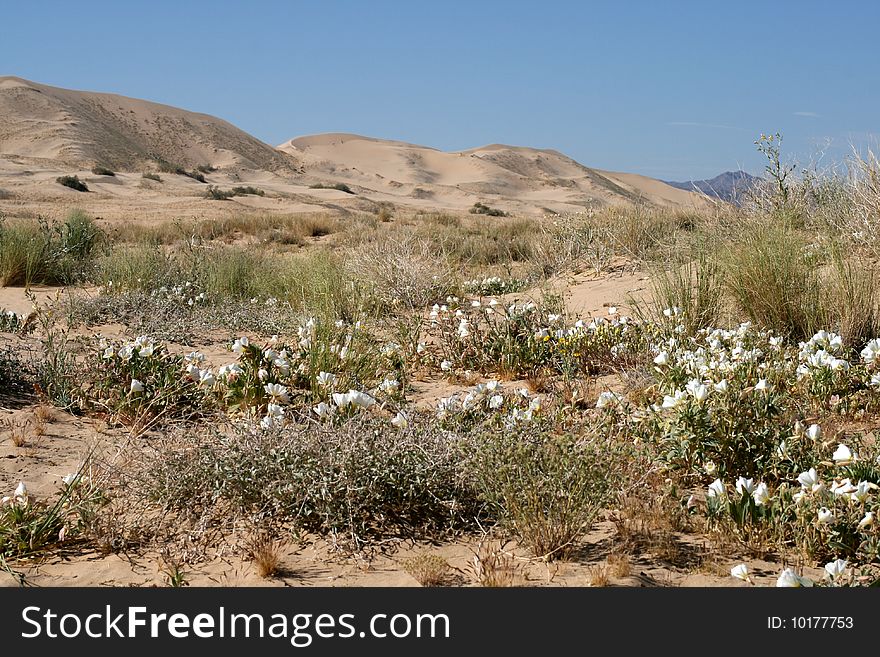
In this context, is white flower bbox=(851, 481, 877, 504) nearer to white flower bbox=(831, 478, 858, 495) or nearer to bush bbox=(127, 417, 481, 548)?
white flower bbox=(831, 478, 858, 495)

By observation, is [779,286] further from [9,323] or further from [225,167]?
[225,167]

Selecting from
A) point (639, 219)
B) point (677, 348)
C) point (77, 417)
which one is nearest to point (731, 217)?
point (639, 219)

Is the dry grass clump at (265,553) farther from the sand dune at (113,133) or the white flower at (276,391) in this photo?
the sand dune at (113,133)

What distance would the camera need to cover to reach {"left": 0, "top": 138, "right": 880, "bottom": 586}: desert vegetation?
2971mm

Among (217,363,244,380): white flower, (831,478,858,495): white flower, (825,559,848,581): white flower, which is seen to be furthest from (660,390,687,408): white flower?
(217,363,244,380): white flower

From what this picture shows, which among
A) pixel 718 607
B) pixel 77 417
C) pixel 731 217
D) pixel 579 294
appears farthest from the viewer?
pixel 731 217

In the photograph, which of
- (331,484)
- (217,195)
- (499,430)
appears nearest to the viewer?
(331,484)

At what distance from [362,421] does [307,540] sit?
0.60 meters

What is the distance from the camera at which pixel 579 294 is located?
863 centimetres

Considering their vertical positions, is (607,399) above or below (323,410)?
above

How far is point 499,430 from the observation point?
359cm

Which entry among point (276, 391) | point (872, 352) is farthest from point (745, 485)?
point (276, 391)

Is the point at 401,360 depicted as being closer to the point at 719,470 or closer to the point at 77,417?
the point at 77,417

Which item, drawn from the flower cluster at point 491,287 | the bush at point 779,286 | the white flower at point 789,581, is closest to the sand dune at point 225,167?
the flower cluster at point 491,287
